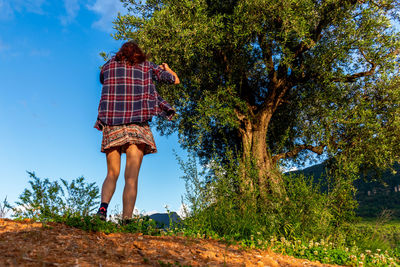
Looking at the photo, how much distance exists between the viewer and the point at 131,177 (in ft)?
17.9

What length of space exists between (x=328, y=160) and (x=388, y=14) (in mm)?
5955

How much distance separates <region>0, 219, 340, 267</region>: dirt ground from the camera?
3242 mm

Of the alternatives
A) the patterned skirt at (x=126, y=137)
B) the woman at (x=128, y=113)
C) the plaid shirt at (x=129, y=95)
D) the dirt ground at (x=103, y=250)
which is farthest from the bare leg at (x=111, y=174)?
the dirt ground at (x=103, y=250)

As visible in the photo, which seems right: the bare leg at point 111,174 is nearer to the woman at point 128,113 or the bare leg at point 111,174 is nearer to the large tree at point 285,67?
the woman at point 128,113

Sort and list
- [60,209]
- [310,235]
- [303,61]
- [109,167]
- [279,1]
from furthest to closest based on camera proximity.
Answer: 1. [303,61]
2. [279,1]
3. [310,235]
4. [109,167]
5. [60,209]

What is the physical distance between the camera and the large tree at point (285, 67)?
10.1 meters

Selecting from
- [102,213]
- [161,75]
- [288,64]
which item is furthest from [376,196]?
[102,213]

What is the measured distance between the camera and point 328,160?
13.6 metres

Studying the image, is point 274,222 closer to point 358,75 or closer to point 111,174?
point 111,174

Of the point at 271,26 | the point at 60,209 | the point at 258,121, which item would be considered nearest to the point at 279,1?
the point at 271,26

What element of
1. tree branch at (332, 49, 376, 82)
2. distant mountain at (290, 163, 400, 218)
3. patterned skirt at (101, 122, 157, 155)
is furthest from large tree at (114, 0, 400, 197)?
distant mountain at (290, 163, 400, 218)

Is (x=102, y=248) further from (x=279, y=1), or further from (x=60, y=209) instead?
(x=279, y=1)

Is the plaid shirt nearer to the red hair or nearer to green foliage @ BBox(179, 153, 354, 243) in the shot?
the red hair

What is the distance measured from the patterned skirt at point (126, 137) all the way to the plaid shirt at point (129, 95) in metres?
0.11
